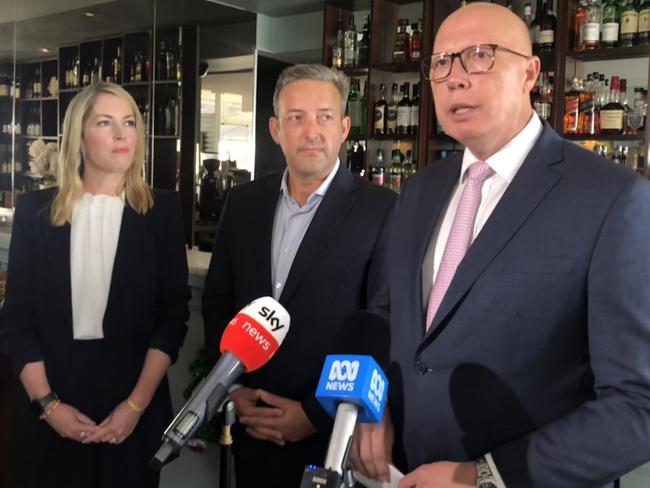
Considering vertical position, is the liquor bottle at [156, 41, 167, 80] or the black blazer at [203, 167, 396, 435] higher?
the liquor bottle at [156, 41, 167, 80]

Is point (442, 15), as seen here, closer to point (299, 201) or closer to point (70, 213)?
point (299, 201)

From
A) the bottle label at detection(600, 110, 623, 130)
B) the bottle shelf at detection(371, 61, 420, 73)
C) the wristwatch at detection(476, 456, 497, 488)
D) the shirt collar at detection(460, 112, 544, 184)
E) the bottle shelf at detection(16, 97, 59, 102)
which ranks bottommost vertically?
the wristwatch at detection(476, 456, 497, 488)

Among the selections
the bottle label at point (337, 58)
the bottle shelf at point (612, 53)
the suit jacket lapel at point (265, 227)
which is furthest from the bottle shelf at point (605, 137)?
the suit jacket lapel at point (265, 227)

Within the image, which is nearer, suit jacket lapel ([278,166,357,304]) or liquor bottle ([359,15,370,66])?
suit jacket lapel ([278,166,357,304])

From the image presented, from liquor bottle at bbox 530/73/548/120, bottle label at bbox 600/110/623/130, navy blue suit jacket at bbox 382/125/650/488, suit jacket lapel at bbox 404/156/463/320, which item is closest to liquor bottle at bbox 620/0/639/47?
bottle label at bbox 600/110/623/130

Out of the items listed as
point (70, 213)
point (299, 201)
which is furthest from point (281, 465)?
point (70, 213)

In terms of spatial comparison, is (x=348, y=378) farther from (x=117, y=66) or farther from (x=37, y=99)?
(x=37, y=99)

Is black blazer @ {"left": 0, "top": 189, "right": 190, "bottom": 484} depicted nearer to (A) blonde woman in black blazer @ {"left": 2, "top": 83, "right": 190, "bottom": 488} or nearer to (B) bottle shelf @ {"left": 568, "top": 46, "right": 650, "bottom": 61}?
(A) blonde woman in black blazer @ {"left": 2, "top": 83, "right": 190, "bottom": 488}

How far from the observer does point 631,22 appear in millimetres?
3354

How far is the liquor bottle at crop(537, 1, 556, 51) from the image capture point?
3.56 meters

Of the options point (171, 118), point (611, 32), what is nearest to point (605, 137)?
point (611, 32)

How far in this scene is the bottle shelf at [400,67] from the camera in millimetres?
4119

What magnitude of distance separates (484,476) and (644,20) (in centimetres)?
304

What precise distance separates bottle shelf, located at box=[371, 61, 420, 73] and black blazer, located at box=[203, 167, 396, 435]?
2.58 metres
